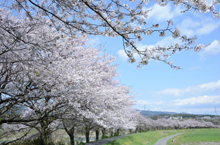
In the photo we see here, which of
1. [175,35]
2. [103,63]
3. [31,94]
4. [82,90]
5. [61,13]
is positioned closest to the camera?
[175,35]

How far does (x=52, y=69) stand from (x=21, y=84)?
1.56 m

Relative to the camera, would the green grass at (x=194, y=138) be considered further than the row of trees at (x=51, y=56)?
Yes

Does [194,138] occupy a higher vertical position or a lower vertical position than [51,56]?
lower

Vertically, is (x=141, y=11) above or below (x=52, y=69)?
above

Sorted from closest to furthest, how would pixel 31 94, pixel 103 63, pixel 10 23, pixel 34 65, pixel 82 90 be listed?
pixel 10 23 < pixel 34 65 < pixel 31 94 < pixel 82 90 < pixel 103 63

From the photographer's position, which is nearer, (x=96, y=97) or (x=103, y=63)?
(x=96, y=97)

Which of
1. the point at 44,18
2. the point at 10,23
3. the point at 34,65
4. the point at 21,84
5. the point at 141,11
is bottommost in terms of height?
the point at 21,84

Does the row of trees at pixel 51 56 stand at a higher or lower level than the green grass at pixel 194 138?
higher

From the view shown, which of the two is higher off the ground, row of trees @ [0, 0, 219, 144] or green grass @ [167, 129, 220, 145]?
row of trees @ [0, 0, 219, 144]

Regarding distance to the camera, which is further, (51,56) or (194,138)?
(194,138)

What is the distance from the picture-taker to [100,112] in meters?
9.46

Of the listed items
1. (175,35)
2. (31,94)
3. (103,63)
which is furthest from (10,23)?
(103,63)

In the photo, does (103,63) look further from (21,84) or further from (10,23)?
A: (10,23)

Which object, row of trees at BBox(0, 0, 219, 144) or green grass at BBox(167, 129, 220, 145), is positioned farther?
green grass at BBox(167, 129, 220, 145)
